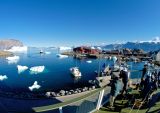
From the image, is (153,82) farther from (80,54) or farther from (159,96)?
(80,54)

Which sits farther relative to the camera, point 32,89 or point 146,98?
point 32,89

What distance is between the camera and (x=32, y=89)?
153 ft

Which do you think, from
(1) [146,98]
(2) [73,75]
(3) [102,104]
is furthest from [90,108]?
(2) [73,75]

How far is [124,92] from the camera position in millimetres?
15664

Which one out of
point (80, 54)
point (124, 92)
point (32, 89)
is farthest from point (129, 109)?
point (80, 54)

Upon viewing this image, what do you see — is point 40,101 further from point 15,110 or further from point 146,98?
point 146,98

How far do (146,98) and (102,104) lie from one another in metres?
2.35

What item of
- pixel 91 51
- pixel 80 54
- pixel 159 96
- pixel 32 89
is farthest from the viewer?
pixel 80 54

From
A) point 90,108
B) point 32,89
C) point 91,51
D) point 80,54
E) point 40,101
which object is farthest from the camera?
point 80,54

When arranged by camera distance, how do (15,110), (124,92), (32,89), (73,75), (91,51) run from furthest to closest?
(91,51) < (73,75) < (32,89) < (15,110) < (124,92)

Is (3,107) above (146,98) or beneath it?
beneath

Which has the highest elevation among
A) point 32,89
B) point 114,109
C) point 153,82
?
point 153,82

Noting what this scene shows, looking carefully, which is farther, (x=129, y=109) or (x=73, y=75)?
(x=73, y=75)

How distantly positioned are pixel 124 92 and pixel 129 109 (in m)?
3.41
